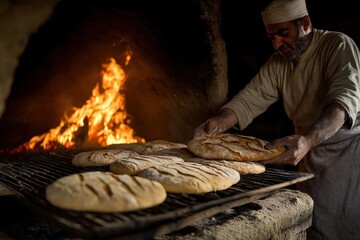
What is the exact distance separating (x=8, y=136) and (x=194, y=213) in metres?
3.89

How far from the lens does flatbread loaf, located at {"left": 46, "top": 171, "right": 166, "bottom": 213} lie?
1.43 m

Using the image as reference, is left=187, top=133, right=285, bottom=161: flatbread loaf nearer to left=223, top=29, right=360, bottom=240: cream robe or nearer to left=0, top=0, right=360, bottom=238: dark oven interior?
left=0, top=0, right=360, bottom=238: dark oven interior

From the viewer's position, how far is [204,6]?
379 cm

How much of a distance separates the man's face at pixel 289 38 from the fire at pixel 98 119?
2.26 metres

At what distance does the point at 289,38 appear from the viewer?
10.6ft

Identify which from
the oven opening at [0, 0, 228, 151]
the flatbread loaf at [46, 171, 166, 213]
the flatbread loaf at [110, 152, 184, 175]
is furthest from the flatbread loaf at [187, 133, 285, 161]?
the oven opening at [0, 0, 228, 151]

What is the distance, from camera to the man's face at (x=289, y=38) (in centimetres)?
322

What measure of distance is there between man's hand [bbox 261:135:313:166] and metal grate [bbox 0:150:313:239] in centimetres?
10

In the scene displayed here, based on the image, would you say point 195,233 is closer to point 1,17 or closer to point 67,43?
point 1,17

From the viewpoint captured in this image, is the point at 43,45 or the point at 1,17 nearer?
the point at 1,17

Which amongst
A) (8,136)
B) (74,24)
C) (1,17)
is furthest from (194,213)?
(8,136)

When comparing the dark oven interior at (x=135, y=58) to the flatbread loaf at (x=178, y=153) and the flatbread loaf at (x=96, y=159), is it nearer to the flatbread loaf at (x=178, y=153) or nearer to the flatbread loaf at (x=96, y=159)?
the flatbread loaf at (x=96, y=159)

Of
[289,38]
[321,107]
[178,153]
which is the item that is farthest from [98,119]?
[321,107]

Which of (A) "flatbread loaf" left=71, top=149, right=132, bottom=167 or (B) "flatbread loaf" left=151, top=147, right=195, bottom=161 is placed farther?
(B) "flatbread loaf" left=151, top=147, right=195, bottom=161
